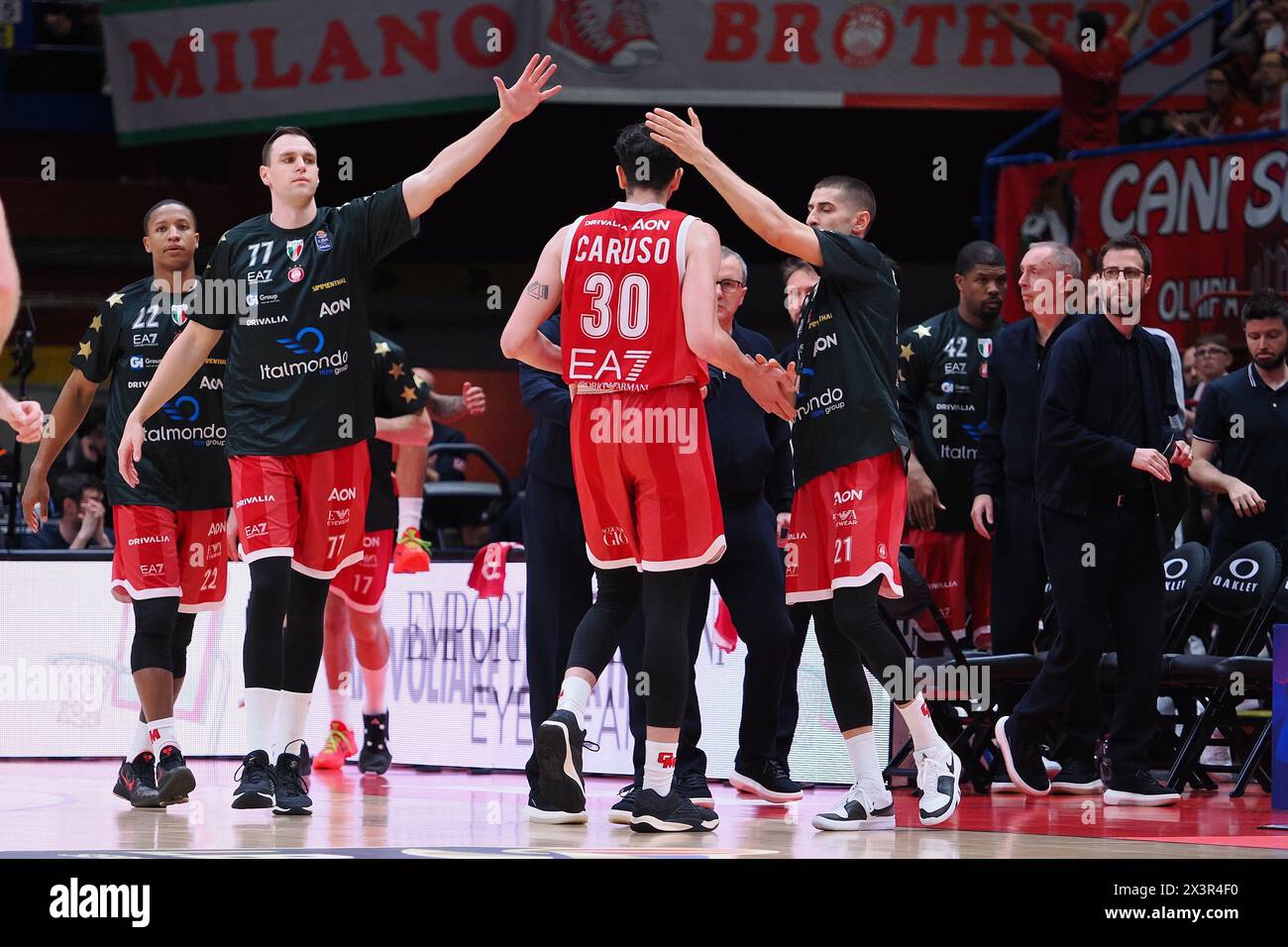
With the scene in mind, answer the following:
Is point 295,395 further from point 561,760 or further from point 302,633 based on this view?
point 561,760

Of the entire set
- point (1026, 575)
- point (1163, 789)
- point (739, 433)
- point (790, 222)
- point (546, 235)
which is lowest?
point (1163, 789)

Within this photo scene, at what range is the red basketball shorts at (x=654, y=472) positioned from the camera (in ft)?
19.0

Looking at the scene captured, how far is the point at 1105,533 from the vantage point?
7262 millimetres

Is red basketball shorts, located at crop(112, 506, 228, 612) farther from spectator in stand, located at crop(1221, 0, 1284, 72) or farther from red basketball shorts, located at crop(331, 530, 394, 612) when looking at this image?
spectator in stand, located at crop(1221, 0, 1284, 72)

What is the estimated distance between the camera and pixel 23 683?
9352 mm

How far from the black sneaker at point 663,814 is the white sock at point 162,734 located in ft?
6.79

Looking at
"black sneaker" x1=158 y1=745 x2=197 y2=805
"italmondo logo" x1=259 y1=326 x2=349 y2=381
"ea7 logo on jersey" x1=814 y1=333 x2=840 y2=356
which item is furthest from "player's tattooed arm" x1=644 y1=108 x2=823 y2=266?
"black sneaker" x1=158 y1=745 x2=197 y2=805

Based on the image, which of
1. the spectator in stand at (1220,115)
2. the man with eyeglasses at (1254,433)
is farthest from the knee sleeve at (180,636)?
the spectator in stand at (1220,115)

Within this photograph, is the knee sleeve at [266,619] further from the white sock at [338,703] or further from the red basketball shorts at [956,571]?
the red basketball shorts at [956,571]

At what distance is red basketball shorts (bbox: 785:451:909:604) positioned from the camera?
19.8 ft

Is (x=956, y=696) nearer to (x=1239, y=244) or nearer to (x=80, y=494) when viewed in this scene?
(x=1239, y=244)

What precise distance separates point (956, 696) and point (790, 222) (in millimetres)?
2702

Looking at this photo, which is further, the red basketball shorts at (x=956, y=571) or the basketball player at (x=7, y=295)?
the red basketball shorts at (x=956, y=571)

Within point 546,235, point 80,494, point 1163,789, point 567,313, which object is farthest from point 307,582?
point 546,235
